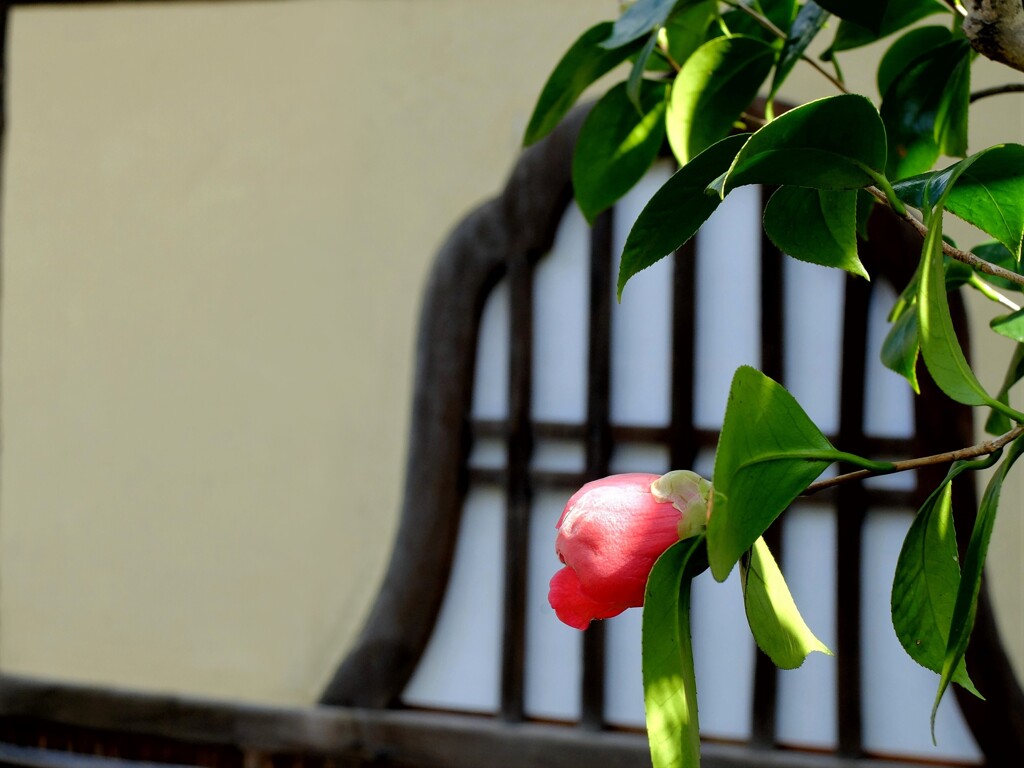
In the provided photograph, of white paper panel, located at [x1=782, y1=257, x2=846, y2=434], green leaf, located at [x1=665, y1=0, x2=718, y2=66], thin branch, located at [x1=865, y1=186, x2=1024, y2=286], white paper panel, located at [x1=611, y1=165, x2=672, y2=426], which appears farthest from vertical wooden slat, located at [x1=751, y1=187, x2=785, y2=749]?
thin branch, located at [x1=865, y1=186, x2=1024, y2=286]

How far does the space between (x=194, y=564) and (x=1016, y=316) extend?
1301 millimetres

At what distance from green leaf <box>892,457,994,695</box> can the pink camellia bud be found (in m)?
0.07

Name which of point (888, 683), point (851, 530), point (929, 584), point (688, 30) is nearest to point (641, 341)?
point (851, 530)

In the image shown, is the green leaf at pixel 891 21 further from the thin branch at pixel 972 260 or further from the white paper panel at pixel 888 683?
the white paper panel at pixel 888 683

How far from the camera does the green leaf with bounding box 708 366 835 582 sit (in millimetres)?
249

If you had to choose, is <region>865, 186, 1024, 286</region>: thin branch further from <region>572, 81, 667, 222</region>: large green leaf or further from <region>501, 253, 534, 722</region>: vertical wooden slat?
<region>501, 253, 534, 722</region>: vertical wooden slat

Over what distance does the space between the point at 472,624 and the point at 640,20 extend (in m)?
1.04

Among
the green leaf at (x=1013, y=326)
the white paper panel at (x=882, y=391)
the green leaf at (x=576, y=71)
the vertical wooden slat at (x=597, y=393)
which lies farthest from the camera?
the vertical wooden slat at (x=597, y=393)

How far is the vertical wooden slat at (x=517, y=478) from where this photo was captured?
4.22ft

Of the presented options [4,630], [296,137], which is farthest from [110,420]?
[296,137]

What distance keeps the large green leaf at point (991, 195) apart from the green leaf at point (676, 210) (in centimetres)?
6

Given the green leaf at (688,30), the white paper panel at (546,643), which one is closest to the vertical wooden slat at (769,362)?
the white paper panel at (546,643)

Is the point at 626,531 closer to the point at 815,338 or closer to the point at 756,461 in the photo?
the point at 756,461

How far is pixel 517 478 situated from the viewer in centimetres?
128
